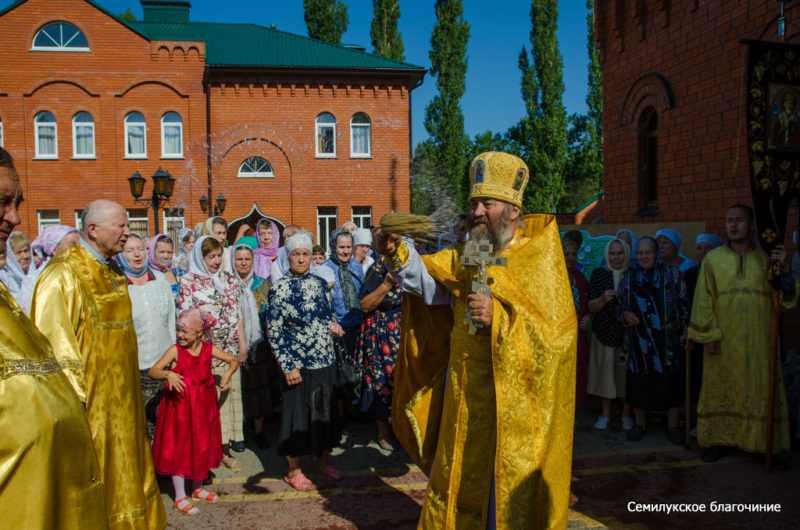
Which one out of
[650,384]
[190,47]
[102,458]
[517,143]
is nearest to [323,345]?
[102,458]

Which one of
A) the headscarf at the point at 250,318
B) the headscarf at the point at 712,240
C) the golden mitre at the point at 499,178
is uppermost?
the golden mitre at the point at 499,178

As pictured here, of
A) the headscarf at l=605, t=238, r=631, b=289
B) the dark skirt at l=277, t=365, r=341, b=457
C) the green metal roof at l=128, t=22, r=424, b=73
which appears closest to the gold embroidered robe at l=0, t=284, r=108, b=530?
the dark skirt at l=277, t=365, r=341, b=457

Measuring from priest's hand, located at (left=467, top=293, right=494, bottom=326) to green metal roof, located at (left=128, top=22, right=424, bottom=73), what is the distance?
21453 millimetres

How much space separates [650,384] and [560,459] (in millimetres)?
3317

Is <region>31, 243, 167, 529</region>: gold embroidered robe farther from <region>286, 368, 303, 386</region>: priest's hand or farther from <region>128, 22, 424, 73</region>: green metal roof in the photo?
<region>128, 22, 424, 73</region>: green metal roof

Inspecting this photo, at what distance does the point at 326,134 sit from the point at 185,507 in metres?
20.1

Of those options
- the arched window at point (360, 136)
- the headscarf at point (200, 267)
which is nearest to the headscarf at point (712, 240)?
the headscarf at point (200, 267)

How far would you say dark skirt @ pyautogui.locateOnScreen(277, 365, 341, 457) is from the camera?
15.3 ft

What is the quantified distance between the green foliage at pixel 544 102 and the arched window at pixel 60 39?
76.3ft

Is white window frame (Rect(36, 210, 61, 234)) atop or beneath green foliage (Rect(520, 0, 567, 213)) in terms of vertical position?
beneath

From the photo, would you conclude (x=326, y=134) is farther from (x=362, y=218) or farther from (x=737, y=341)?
(x=737, y=341)

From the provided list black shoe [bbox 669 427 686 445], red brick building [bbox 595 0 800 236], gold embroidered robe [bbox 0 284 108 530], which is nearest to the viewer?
gold embroidered robe [bbox 0 284 108 530]

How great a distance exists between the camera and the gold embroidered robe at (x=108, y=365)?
3219 millimetres

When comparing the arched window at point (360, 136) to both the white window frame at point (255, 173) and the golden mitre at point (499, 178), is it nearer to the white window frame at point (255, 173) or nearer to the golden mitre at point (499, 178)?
the white window frame at point (255, 173)
